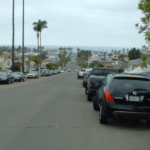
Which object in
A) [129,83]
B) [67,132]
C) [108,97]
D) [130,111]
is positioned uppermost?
[129,83]

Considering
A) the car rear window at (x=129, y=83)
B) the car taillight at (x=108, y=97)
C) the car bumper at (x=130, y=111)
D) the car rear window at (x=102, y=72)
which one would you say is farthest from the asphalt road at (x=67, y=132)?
the car rear window at (x=102, y=72)

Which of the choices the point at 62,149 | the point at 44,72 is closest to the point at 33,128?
the point at 62,149

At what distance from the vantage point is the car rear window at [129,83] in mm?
7566

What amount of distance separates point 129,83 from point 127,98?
505 mm

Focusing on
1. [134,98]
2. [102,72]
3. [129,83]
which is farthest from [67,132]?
[102,72]

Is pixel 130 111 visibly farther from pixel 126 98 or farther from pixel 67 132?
pixel 67 132

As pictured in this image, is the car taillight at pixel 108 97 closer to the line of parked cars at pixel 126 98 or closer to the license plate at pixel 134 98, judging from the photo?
the line of parked cars at pixel 126 98

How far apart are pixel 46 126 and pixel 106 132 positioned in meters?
1.78

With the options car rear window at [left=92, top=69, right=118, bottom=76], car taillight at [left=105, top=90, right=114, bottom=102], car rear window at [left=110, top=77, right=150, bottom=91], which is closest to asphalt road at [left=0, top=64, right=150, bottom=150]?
car taillight at [left=105, top=90, right=114, bottom=102]

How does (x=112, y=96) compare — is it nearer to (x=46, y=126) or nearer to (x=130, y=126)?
(x=130, y=126)

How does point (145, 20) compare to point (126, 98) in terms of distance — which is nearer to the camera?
point (126, 98)

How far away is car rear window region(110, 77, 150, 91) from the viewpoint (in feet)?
24.8

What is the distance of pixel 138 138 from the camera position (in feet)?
21.4

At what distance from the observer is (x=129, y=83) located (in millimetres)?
7664
